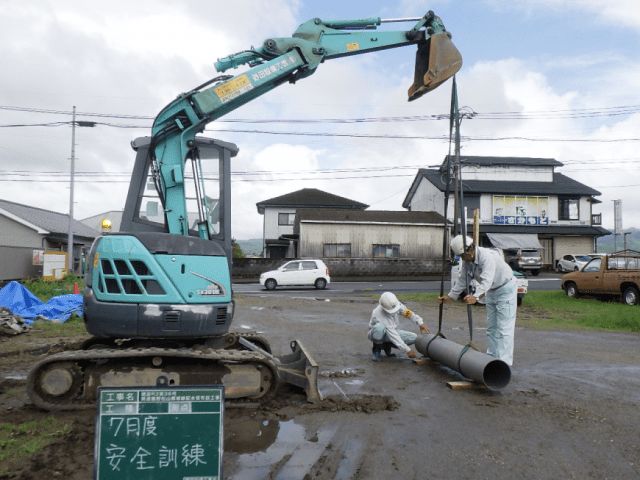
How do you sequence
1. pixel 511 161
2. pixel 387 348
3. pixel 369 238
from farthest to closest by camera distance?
pixel 511 161 < pixel 369 238 < pixel 387 348

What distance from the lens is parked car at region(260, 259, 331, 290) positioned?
24.8 meters

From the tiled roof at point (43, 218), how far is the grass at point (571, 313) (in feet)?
84.4

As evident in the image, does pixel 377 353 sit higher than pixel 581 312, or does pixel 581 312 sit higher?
pixel 377 353

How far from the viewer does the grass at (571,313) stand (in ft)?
41.4

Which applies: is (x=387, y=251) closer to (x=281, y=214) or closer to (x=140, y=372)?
(x=281, y=214)

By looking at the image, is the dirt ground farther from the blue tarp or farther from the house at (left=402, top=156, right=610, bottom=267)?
the house at (left=402, top=156, right=610, bottom=267)

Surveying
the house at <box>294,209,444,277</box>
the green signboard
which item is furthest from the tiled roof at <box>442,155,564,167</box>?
the green signboard

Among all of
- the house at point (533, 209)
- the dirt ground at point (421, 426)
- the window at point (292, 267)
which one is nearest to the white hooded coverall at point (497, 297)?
the dirt ground at point (421, 426)

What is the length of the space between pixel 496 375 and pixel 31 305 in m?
11.2

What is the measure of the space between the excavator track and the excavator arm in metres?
1.52

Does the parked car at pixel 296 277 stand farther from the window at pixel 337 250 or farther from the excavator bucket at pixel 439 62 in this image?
the excavator bucket at pixel 439 62

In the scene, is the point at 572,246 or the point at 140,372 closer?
the point at 140,372

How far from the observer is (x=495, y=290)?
22.9 feet

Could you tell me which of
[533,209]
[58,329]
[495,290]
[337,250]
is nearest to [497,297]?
[495,290]
